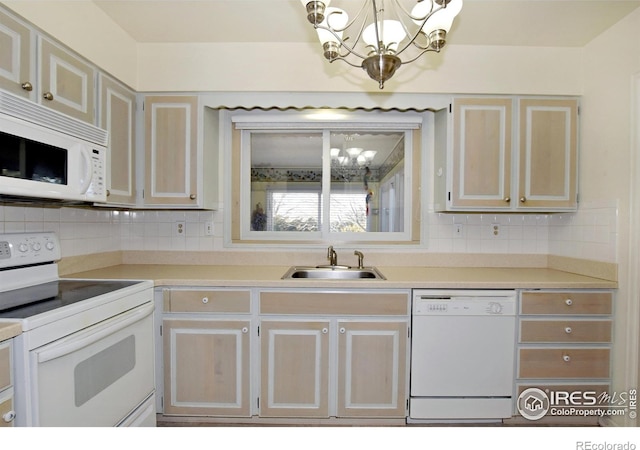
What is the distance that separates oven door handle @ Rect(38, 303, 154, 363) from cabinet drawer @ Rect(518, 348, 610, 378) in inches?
81.3

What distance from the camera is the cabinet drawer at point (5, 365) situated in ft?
3.39

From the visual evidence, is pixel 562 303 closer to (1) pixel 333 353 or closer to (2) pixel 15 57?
(1) pixel 333 353

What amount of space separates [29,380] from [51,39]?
1.50 metres

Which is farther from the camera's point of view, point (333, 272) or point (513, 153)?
point (333, 272)

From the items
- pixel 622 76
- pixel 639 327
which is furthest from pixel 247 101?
pixel 639 327

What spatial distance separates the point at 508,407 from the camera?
187 centimetres

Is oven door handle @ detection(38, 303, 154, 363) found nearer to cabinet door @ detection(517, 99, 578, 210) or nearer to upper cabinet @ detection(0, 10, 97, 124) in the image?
upper cabinet @ detection(0, 10, 97, 124)

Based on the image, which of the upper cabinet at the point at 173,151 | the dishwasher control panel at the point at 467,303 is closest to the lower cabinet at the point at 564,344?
the dishwasher control panel at the point at 467,303

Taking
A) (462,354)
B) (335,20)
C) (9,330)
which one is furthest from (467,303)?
(9,330)

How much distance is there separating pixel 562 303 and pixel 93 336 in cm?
235

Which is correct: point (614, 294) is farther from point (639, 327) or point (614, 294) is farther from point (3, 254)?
point (3, 254)

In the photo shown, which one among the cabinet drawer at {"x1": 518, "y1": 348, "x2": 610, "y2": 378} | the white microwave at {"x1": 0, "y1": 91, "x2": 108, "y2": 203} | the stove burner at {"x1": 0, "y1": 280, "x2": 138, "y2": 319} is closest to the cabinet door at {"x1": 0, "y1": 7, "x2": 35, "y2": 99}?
the white microwave at {"x1": 0, "y1": 91, "x2": 108, "y2": 203}

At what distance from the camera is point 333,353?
1858 millimetres

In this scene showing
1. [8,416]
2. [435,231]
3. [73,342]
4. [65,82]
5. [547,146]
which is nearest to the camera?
[8,416]
